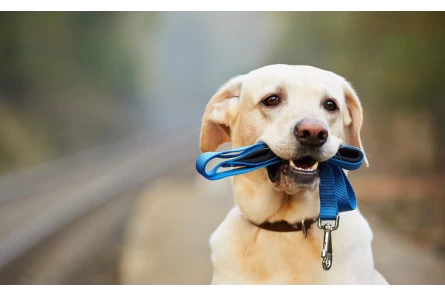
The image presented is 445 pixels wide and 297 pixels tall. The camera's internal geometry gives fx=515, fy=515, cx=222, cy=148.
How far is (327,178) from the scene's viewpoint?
1444 millimetres

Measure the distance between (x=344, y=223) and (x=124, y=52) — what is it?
4.12 ft

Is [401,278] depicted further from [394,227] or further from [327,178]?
[327,178]

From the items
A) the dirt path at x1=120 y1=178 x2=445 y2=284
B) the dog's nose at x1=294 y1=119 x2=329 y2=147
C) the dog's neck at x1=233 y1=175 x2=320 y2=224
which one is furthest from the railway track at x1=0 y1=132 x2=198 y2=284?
the dog's nose at x1=294 y1=119 x2=329 y2=147

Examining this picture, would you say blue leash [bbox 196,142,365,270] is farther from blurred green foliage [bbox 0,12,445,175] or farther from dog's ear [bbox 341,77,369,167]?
blurred green foliage [bbox 0,12,445,175]

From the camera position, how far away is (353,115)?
5.26 ft

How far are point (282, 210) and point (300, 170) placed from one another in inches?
9.1

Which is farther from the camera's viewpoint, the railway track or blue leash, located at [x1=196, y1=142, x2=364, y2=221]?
the railway track

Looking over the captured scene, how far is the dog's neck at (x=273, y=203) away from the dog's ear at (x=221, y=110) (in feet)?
0.61

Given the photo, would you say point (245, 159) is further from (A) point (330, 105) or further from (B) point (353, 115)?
(B) point (353, 115)

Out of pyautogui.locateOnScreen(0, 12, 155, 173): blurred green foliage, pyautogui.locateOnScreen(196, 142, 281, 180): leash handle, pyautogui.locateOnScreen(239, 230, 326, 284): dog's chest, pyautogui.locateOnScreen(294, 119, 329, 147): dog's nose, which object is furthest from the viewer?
pyautogui.locateOnScreen(0, 12, 155, 173): blurred green foliage

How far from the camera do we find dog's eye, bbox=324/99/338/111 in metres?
1.49

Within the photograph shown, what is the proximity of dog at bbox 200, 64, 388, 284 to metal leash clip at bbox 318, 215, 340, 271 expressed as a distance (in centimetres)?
5

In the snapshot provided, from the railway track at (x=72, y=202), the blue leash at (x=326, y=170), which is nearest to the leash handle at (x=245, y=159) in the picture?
the blue leash at (x=326, y=170)

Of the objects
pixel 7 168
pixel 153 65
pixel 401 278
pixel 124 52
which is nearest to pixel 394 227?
pixel 401 278
